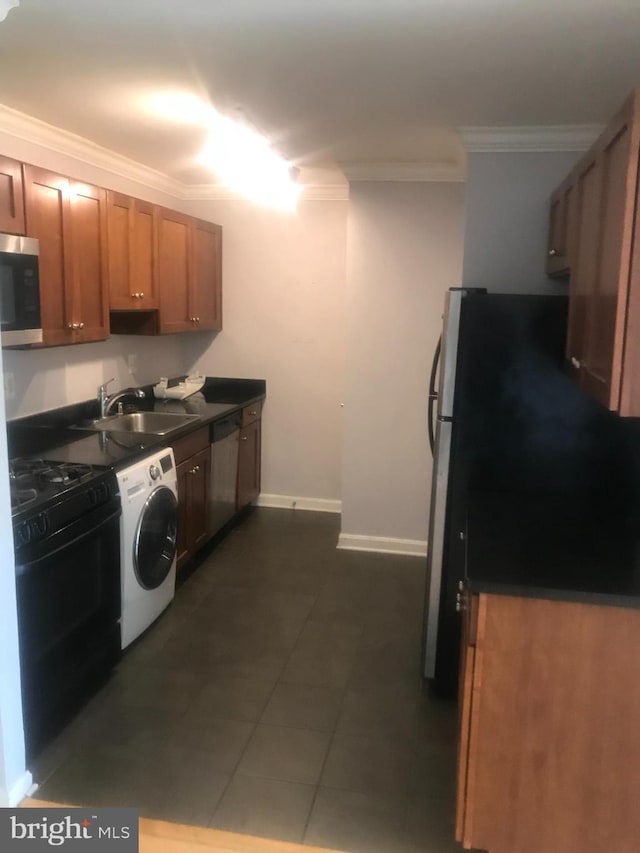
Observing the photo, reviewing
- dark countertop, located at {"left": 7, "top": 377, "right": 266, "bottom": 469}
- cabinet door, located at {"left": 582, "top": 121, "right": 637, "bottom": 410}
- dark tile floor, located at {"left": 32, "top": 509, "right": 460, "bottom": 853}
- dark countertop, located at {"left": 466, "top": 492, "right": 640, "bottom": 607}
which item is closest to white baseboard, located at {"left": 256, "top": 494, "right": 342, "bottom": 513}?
dark countertop, located at {"left": 7, "top": 377, "right": 266, "bottom": 469}

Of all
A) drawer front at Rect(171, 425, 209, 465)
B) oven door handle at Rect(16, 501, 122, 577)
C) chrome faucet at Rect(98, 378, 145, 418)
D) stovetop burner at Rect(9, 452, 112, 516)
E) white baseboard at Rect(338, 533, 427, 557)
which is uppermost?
chrome faucet at Rect(98, 378, 145, 418)

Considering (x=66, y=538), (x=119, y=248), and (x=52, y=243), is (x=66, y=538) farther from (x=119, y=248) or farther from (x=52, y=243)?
(x=119, y=248)

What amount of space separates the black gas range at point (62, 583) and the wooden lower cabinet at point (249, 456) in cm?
188

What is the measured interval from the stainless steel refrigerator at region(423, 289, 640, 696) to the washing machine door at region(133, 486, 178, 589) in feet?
4.36

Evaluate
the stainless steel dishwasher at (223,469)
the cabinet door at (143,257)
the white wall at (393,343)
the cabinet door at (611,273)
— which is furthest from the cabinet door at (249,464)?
the cabinet door at (611,273)

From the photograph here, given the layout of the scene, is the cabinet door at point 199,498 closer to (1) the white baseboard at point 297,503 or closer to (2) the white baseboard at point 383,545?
(2) the white baseboard at point 383,545

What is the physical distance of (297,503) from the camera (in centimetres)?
524

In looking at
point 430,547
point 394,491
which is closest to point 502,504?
point 430,547

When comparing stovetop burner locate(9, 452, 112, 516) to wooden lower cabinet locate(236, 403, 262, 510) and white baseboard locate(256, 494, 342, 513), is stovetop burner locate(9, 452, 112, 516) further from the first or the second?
white baseboard locate(256, 494, 342, 513)

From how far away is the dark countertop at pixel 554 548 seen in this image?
1.74 m

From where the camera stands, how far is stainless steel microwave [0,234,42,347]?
8.29 feet

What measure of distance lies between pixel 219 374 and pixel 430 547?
2823 millimetres

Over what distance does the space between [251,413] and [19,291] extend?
2.44 metres

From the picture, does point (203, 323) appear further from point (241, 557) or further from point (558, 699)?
point (558, 699)
